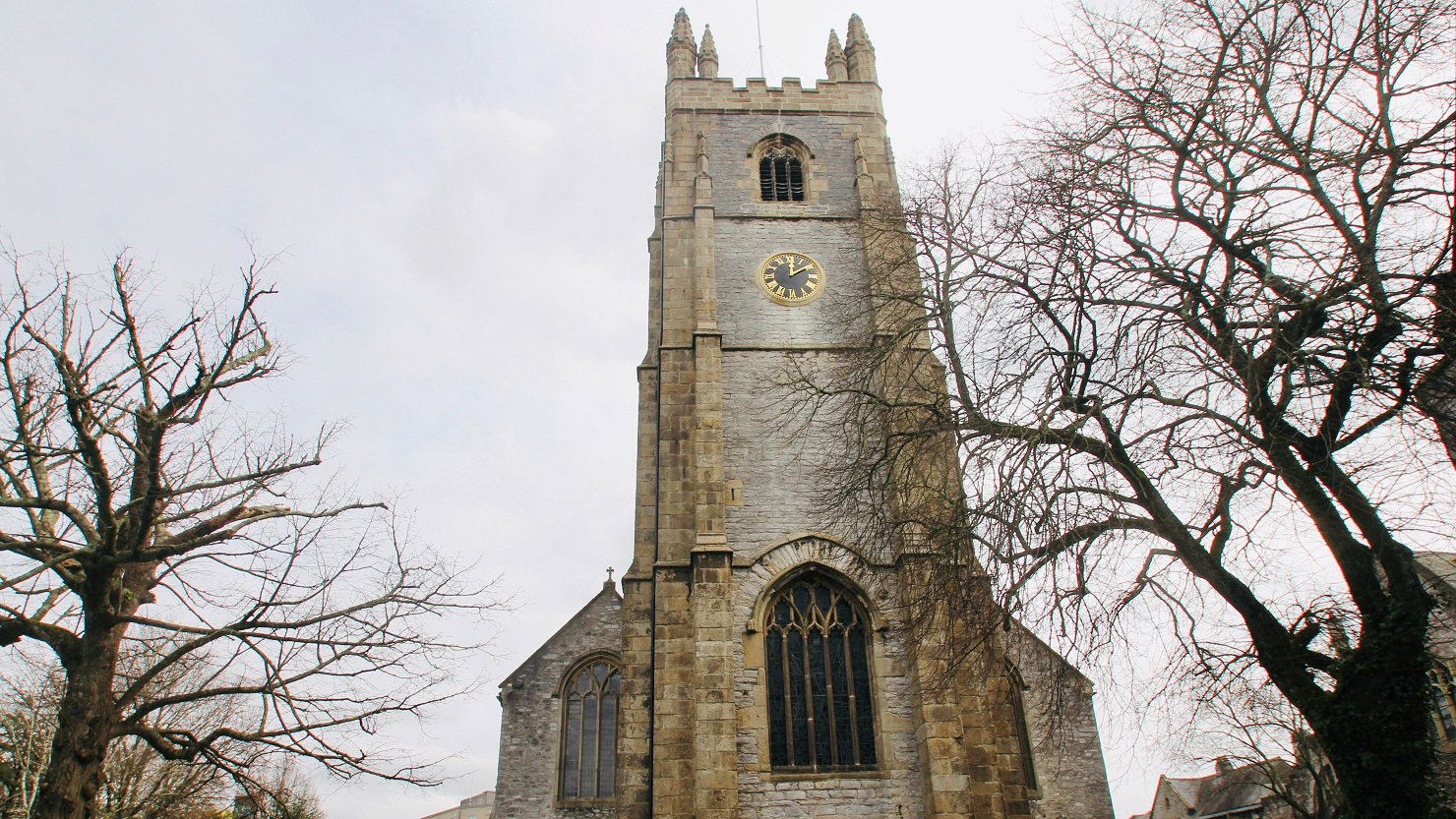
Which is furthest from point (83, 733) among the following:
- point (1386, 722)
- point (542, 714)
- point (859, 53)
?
point (859, 53)

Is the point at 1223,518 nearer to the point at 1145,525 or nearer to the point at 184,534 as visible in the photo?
the point at 1145,525

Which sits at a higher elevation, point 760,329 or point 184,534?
point 760,329

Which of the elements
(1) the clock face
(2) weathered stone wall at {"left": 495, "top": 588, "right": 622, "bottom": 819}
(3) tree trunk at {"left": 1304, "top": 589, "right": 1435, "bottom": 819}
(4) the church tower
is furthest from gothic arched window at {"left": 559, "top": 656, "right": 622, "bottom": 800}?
(3) tree trunk at {"left": 1304, "top": 589, "right": 1435, "bottom": 819}

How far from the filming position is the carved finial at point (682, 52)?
22078 mm

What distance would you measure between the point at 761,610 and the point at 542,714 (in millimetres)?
6755

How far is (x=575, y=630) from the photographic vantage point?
19422mm

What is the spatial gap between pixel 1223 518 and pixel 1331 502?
0.80 metres

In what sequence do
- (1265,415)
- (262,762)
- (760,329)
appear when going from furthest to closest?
(760,329) → (262,762) → (1265,415)

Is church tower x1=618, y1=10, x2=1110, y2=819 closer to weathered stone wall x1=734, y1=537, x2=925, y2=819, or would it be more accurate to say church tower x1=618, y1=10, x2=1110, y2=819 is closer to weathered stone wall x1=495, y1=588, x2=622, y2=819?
weathered stone wall x1=734, y1=537, x2=925, y2=819

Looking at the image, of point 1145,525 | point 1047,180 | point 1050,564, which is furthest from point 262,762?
point 1047,180

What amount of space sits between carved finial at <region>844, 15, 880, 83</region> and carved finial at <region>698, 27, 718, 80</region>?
3.39 m

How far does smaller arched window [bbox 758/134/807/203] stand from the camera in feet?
65.5

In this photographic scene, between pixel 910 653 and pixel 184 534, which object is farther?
pixel 910 653

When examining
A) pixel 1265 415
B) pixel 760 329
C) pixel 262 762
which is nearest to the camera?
pixel 1265 415
